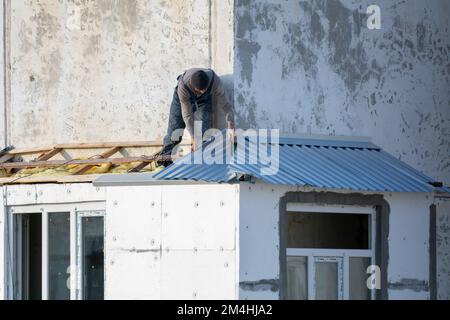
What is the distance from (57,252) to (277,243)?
3739 millimetres

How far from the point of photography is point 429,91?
20.1 metres

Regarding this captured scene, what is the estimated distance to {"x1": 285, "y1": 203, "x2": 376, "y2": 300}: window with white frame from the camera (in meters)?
18.5

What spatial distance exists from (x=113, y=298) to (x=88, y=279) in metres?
1.10

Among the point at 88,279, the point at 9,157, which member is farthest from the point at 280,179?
the point at 9,157

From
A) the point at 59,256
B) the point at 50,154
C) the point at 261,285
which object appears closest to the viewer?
the point at 261,285

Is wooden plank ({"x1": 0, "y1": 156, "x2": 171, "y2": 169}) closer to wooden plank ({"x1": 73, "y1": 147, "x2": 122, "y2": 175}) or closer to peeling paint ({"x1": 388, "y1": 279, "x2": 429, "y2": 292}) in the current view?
wooden plank ({"x1": 73, "y1": 147, "x2": 122, "y2": 175})

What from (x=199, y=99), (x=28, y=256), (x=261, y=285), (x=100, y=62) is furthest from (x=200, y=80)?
(x=28, y=256)

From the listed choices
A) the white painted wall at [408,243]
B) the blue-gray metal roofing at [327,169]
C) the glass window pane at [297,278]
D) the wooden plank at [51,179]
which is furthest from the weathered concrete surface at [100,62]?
the white painted wall at [408,243]

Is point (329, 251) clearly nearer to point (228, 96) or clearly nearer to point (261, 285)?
point (261, 285)

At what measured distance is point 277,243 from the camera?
17906 mm

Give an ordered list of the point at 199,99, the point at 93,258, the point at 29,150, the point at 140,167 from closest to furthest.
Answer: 1. the point at 199,99
2. the point at 140,167
3. the point at 93,258
4. the point at 29,150

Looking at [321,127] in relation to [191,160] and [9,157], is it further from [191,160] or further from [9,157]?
[9,157]

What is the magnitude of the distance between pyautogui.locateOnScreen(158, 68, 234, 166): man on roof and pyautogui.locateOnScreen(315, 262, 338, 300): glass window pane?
2238 mm

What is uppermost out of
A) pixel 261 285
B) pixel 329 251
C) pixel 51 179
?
pixel 51 179
